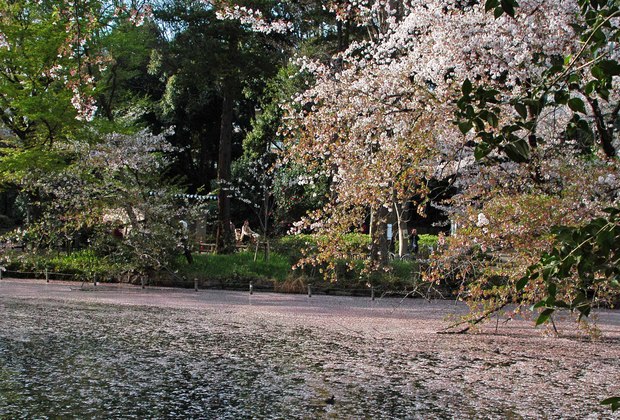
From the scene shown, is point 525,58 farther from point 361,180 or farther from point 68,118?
point 68,118

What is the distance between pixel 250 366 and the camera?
9.59 meters

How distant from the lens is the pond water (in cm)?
739

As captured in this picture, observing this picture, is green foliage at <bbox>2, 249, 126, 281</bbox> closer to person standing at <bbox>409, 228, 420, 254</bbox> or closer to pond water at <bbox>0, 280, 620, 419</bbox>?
A: pond water at <bbox>0, 280, 620, 419</bbox>

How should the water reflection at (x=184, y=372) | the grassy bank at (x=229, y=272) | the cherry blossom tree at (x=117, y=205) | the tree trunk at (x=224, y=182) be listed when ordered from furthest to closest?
the tree trunk at (x=224, y=182), the cherry blossom tree at (x=117, y=205), the grassy bank at (x=229, y=272), the water reflection at (x=184, y=372)

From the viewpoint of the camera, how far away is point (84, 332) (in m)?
12.1

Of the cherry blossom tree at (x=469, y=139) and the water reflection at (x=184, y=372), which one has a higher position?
the cherry blossom tree at (x=469, y=139)

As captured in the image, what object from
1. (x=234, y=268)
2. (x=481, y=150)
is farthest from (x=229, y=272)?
(x=481, y=150)

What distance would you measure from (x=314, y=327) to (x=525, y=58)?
20.1ft

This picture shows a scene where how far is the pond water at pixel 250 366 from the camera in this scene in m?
7.39

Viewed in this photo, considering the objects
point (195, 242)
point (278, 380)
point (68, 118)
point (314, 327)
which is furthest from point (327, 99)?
point (68, 118)

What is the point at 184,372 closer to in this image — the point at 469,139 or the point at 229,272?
the point at 469,139

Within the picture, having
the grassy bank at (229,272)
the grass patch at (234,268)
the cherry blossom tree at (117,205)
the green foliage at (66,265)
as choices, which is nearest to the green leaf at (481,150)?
the grassy bank at (229,272)

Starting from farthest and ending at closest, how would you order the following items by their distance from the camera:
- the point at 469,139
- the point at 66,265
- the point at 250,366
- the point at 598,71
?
1. the point at 66,265
2. the point at 469,139
3. the point at 250,366
4. the point at 598,71

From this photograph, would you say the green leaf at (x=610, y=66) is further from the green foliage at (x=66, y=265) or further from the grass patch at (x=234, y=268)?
the green foliage at (x=66, y=265)
